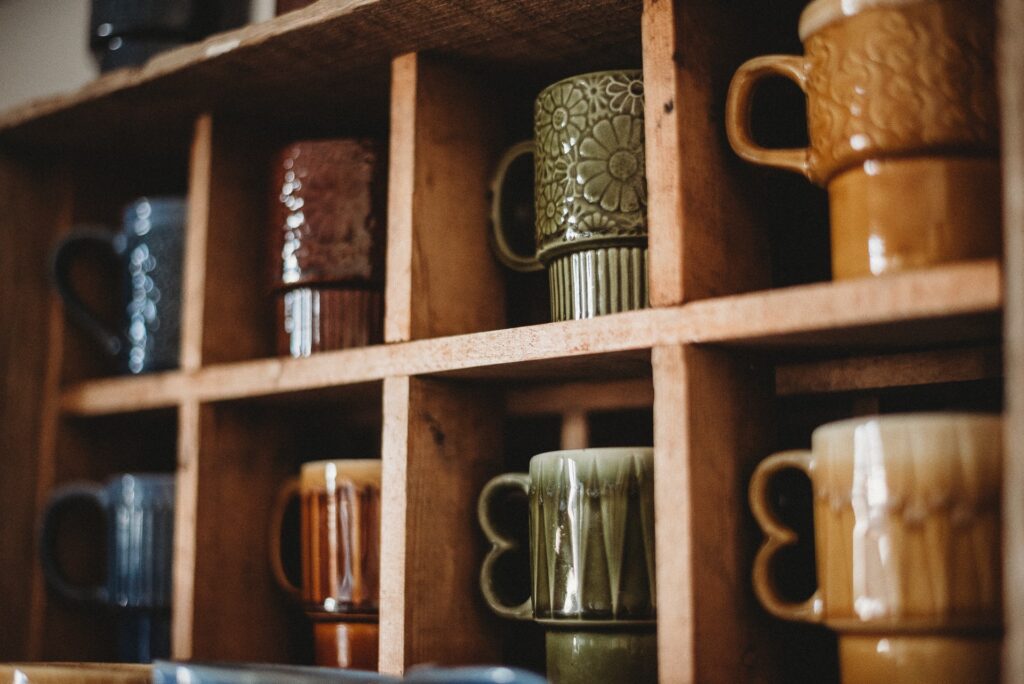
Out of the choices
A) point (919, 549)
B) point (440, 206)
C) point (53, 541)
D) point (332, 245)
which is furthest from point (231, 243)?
point (919, 549)

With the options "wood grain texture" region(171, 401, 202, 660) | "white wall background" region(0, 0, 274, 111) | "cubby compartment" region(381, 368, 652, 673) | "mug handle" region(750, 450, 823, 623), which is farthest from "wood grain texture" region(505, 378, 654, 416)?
"white wall background" region(0, 0, 274, 111)

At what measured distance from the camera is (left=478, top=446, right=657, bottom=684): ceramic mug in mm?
843

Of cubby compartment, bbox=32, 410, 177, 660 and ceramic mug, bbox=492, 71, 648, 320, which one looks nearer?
ceramic mug, bbox=492, 71, 648, 320

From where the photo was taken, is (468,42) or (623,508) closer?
(623,508)

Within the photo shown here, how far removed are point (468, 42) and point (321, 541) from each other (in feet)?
1.59

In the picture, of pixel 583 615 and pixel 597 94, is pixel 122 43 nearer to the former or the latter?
pixel 597 94

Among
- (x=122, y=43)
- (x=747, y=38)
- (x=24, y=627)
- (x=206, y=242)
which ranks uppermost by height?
(x=122, y=43)

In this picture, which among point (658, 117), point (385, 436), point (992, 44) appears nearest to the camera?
point (992, 44)

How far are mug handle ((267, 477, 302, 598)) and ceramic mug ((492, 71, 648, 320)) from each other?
371 mm

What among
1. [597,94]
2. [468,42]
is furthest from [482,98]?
[597,94]

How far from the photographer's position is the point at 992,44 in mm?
749

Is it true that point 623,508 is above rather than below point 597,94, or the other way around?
below

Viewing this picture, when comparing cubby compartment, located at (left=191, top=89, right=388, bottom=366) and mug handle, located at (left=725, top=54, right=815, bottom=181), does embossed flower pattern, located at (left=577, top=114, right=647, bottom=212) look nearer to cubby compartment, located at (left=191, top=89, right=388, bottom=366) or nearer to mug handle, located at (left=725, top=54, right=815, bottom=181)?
mug handle, located at (left=725, top=54, right=815, bottom=181)

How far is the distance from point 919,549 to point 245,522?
0.72 metres
